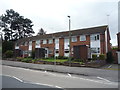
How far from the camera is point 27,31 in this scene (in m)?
59.2

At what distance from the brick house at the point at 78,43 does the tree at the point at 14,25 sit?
51.2 ft

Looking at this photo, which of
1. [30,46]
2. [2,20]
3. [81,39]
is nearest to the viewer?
[81,39]

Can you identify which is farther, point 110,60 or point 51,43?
point 51,43

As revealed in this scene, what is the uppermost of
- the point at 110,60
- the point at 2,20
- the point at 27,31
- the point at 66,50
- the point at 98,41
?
the point at 2,20

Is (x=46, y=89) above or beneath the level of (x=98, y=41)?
beneath

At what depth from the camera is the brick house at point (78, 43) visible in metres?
24.9

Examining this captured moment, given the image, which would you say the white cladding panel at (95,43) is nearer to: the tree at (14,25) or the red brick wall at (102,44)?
the red brick wall at (102,44)

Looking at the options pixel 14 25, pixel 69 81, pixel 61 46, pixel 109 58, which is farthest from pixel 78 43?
pixel 14 25

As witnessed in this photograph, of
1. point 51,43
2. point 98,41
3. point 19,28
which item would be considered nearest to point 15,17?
point 19,28

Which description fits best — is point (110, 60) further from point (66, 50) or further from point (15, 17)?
point (15, 17)

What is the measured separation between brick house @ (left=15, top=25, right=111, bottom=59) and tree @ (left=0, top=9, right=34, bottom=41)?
51.2 feet

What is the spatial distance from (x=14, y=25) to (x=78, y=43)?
117 ft

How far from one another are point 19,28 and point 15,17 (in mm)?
5372

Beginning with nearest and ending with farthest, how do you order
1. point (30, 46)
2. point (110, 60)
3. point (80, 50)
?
point (80, 50) → point (110, 60) → point (30, 46)
